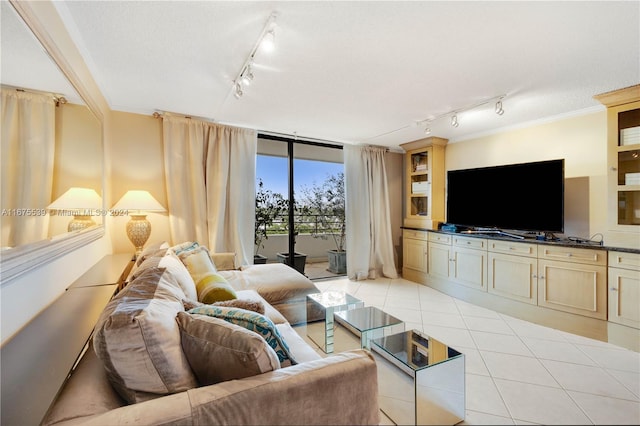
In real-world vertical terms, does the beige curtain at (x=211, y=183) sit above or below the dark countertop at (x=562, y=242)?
above

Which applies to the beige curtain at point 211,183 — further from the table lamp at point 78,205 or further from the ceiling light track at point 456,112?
the ceiling light track at point 456,112

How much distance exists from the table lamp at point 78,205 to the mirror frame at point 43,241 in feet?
0.19

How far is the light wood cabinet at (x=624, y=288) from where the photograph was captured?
209cm

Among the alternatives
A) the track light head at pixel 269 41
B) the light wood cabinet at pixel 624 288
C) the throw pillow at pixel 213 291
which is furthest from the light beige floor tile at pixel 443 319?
the track light head at pixel 269 41

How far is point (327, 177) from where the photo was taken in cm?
450

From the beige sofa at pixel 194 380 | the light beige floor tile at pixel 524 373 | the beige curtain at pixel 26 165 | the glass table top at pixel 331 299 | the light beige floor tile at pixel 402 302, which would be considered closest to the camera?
the light beige floor tile at pixel 524 373

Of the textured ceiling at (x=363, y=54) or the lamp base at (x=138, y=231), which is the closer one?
the textured ceiling at (x=363, y=54)

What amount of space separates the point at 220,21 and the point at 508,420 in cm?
194

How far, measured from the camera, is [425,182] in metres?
4.14

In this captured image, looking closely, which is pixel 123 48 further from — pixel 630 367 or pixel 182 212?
pixel 630 367

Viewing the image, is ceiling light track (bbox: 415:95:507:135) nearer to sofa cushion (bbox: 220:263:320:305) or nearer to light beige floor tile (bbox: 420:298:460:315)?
light beige floor tile (bbox: 420:298:460:315)

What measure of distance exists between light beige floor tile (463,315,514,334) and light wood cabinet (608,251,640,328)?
793 mm

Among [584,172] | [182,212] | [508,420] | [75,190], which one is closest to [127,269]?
[75,190]

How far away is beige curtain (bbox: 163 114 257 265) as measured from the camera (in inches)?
121
